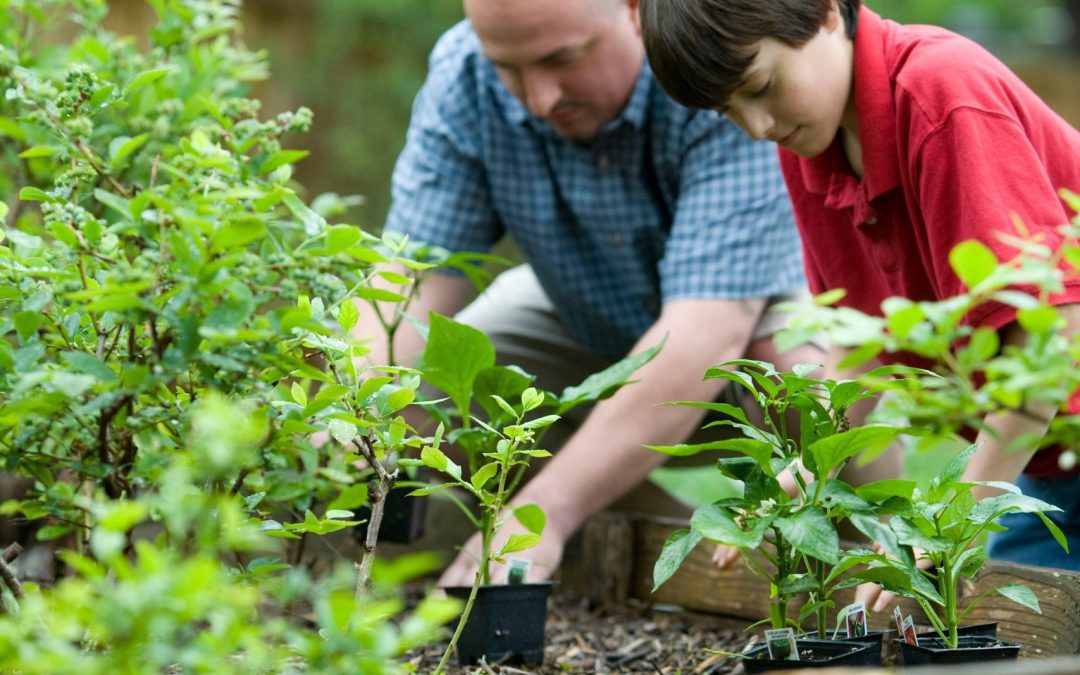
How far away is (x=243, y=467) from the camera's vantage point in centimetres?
106

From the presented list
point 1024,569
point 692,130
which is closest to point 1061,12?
point 692,130

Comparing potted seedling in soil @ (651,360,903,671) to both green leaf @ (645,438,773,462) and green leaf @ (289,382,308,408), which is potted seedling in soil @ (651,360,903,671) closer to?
green leaf @ (645,438,773,462)

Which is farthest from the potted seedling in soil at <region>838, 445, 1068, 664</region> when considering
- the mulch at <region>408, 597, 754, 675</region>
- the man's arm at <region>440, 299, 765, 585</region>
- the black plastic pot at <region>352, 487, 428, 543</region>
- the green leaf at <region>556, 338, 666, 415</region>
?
the black plastic pot at <region>352, 487, 428, 543</region>

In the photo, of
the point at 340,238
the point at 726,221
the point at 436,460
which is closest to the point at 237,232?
the point at 340,238

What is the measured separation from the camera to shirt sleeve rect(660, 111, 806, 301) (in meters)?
2.17

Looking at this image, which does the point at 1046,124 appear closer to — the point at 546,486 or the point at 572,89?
the point at 572,89

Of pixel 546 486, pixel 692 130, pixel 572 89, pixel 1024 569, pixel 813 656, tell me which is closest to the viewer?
pixel 813 656

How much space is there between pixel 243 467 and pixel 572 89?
1.29 m

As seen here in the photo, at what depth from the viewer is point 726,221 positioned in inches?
87.2

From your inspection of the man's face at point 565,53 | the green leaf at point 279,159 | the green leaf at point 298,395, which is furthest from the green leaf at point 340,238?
the man's face at point 565,53

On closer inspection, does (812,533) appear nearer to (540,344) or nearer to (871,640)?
(871,640)

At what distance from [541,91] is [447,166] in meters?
0.48

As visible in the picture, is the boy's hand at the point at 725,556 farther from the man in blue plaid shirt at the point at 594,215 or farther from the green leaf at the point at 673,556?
the green leaf at the point at 673,556

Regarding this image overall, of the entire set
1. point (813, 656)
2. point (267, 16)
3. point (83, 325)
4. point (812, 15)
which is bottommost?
point (813, 656)
